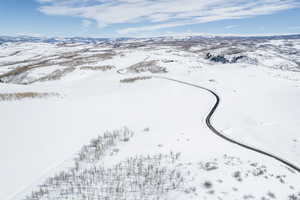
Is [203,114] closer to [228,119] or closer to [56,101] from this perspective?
[228,119]

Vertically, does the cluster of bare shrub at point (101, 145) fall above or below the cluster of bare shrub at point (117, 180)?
below

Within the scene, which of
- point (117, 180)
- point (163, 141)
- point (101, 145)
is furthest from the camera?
point (163, 141)

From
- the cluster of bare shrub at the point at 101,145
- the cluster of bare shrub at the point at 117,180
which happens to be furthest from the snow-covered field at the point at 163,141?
the cluster of bare shrub at the point at 101,145

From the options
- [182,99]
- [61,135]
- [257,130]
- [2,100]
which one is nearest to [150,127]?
[61,135]

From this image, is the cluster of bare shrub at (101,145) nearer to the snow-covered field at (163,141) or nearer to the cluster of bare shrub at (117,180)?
the cluster of bare shrub at (117,180)

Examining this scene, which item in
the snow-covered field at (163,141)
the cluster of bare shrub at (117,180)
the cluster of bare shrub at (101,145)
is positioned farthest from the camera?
the cluster of bare shrub at (101,145)

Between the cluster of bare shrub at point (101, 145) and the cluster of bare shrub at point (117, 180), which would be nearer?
the cluster of bare shrub at point (117, 180)

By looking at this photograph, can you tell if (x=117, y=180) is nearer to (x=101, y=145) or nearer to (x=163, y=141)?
(x=101, y=145)

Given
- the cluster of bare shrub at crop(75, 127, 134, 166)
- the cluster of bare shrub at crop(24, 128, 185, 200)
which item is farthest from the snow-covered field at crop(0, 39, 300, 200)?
the cluster of bare shrub at crop(75, 127, 134, 166)

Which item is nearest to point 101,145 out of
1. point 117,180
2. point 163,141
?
point 163,141

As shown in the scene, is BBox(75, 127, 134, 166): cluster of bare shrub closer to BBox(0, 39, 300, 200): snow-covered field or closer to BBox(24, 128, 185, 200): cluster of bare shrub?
BBox(24, 128, 185, 200): cluster of bare shrub
